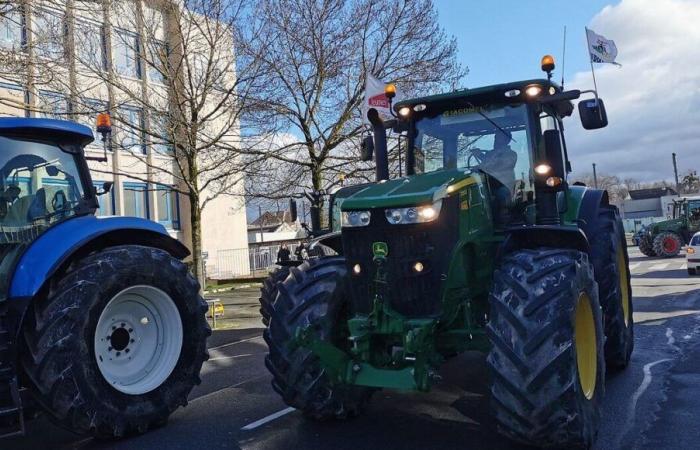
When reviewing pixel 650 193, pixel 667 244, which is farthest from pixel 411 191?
pixel 650 193

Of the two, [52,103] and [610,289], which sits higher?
[52,103]

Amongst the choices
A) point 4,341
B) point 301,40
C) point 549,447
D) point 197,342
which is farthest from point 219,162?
point 549,447

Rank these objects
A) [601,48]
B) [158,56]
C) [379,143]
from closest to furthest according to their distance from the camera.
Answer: [379,143] < [601,48] < [158,56]

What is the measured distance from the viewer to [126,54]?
43.7ft

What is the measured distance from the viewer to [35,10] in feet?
32.3

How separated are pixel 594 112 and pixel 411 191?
2.04 meters

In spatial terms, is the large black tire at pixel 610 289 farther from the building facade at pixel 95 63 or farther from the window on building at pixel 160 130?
the window on building at pixel 160 130

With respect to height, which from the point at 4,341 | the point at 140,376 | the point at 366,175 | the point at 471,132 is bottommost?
the point at 140,376

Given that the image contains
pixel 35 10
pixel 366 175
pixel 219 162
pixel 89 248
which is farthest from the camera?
pixel 366 175

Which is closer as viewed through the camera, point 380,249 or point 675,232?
point 380,249

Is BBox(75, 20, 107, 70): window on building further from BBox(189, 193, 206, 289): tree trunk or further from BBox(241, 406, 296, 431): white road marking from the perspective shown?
BBox(241, 406, 296, 431): white road marking

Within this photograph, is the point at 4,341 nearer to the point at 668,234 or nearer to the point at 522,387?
the point at 522,387

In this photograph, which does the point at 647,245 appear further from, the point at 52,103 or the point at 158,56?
the point at 52,103

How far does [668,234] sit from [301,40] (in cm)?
2039
